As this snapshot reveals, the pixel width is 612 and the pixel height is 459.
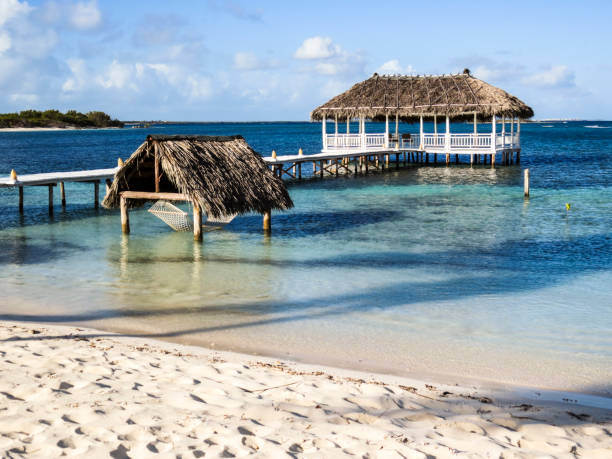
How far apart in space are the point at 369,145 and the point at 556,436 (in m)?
31.9

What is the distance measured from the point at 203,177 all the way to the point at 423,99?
23.0 metres

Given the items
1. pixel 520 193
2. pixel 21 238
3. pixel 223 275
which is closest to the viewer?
pixel 223 275

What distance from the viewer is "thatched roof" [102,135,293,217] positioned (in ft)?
44.4

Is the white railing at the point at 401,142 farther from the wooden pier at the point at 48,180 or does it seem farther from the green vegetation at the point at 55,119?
the green vegetation at the point at 55,119

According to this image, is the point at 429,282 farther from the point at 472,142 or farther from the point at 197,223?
the point at 472,142

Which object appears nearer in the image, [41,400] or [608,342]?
[41,400]

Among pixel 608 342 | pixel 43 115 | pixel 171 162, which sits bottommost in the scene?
pixel 608 342

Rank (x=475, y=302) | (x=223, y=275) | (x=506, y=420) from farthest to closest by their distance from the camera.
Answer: (x=223, y=275)
(x=475, y=302)
(x=506, y=420)

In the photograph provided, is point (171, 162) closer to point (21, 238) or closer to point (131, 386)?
point (21, 238)

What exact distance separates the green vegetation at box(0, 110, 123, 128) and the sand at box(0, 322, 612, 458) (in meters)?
136

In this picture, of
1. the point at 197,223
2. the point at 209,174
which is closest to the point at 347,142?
the point at 197,223

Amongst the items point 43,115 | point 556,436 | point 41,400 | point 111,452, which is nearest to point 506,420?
point 556,436

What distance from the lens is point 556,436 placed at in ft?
15.9

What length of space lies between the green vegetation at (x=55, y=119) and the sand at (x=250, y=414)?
136134 mm
